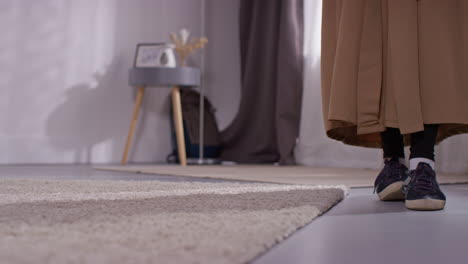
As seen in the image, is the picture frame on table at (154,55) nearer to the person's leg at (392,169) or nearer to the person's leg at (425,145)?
the person's leg at (392,169)

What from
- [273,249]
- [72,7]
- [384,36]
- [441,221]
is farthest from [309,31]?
[273,249]

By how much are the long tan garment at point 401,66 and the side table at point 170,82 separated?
2.20 metres

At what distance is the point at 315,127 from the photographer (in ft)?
11.7

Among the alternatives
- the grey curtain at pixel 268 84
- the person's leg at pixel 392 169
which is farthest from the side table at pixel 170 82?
the person's leg at pixel 392 169

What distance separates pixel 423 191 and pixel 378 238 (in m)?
0.42

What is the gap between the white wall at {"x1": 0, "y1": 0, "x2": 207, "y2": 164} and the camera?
11.6 ft

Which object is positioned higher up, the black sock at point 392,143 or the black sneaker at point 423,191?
the black sock at point 392,143

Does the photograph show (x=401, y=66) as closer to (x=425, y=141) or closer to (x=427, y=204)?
(x=425, y=141)

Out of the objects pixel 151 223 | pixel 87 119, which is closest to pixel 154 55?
pixel 87 119

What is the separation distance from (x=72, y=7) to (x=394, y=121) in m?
2.86

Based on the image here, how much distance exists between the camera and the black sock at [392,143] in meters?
1.46

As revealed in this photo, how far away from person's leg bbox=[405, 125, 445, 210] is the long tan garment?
0.05 m

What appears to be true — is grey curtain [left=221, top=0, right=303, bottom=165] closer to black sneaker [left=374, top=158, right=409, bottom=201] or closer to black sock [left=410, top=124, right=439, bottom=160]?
black sneaker [left=374, top=158, right=409, bottom=201]

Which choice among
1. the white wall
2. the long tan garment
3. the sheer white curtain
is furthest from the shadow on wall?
the long tan garment
